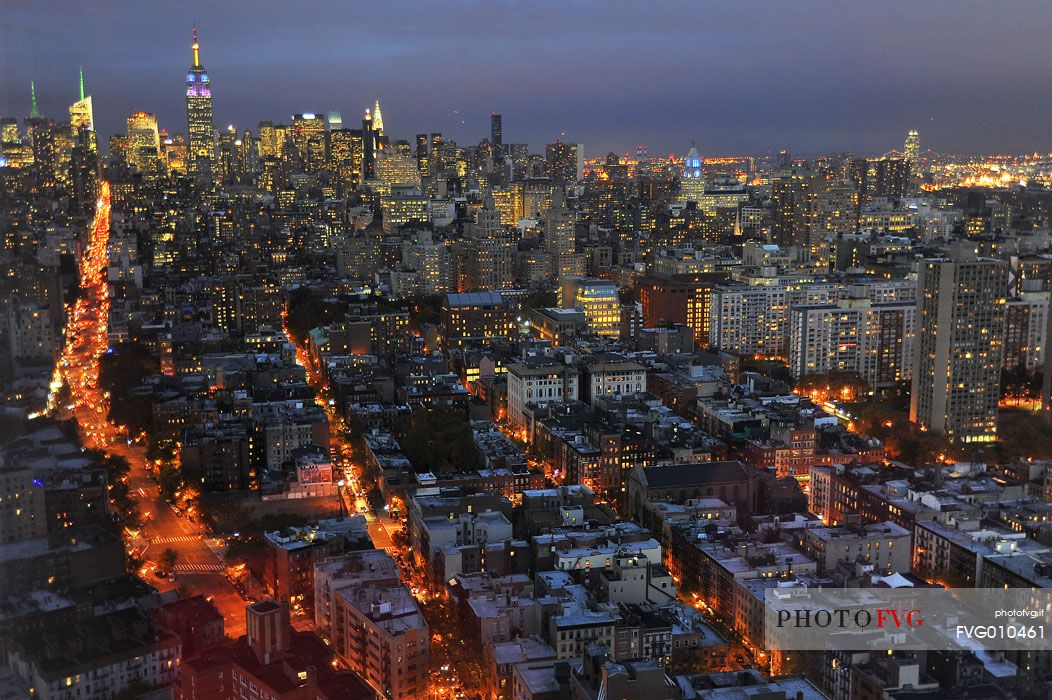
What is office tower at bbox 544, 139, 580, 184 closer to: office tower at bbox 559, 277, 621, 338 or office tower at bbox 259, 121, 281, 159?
office tower at bbox 259, 121, 281, 159

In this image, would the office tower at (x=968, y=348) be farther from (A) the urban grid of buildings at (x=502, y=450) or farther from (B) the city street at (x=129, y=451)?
(B) the city street at (x=129, y=451)

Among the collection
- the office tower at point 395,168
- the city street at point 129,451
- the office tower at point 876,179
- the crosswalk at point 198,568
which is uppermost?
the office tower at point 395,168

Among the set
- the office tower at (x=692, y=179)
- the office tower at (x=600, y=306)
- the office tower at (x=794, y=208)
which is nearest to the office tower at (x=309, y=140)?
the office tower at (x=692, y=179)

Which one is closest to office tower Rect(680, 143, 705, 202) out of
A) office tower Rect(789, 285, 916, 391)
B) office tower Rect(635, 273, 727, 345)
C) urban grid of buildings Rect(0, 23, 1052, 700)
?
urban grid of buildings Rect(0, 23, 1052, 700)

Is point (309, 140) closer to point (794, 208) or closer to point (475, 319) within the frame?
point (794, 208)

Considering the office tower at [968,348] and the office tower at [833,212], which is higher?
the office tower at [833,212]

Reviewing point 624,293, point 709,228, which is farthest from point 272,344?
point 709,228

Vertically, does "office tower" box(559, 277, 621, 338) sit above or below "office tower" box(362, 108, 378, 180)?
below
